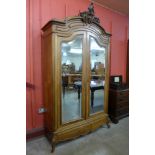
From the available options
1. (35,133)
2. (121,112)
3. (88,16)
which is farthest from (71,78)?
(121,112)

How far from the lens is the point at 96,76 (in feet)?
8.23

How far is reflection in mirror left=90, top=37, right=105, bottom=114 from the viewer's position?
7.94 feet

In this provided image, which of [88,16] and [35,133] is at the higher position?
[88,16]

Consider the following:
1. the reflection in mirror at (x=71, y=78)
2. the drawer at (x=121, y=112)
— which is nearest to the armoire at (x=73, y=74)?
the reflection in mirror at (x=71, y=78)

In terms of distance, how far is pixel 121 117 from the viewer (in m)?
3.10

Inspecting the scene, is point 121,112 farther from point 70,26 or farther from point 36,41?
point 36,41

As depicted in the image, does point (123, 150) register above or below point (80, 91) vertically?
below

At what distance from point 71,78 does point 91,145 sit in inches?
42.7

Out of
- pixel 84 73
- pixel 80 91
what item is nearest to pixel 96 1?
pixel 84 73

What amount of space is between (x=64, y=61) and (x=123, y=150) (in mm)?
1576

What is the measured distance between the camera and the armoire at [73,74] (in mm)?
1998

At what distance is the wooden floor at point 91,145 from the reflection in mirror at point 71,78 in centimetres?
40

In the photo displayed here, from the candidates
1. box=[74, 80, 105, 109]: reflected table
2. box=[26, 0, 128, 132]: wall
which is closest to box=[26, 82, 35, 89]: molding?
box=[26, 0, 128, 132]: wall
